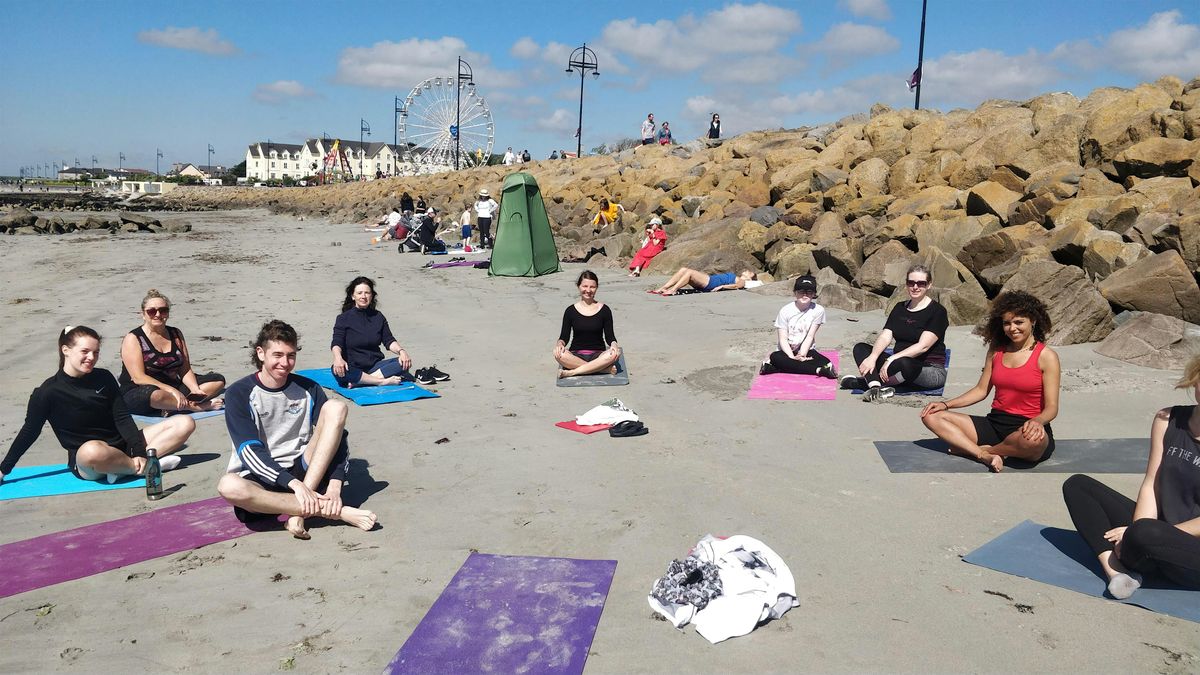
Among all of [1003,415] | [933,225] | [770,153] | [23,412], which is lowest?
[23,412]

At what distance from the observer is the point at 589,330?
8.30m

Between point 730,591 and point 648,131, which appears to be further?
point 648,131

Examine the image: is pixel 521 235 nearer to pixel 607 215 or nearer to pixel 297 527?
pixel 607 215

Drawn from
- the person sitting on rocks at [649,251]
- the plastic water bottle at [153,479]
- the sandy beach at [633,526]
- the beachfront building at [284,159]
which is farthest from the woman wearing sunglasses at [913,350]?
the beachfront building at [284,159]

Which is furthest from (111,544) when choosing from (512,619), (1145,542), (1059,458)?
(1059,458)

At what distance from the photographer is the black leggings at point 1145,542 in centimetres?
358

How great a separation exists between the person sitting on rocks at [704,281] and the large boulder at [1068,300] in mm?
5120

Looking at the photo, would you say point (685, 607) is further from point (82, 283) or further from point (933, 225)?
point (82, 283)

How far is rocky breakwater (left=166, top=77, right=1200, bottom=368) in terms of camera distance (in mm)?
8766

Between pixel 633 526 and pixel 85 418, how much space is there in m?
3.32

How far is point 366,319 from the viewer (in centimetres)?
799

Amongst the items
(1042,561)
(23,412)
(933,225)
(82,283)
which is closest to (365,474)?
(23,412)

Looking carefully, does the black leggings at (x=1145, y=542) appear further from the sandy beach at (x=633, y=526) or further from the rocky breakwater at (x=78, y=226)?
the rocky breakwater at (x=78, y=226)

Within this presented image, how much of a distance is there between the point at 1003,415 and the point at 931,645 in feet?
8.09
